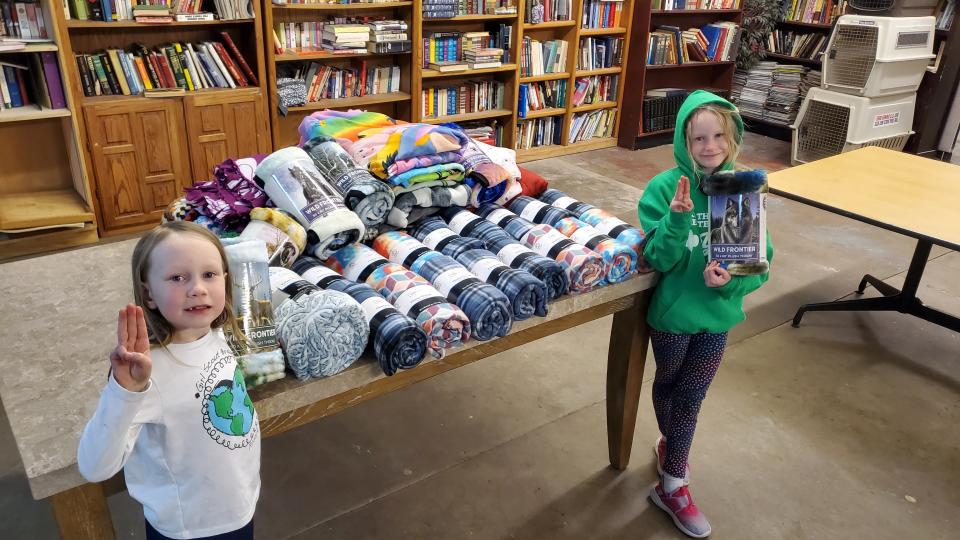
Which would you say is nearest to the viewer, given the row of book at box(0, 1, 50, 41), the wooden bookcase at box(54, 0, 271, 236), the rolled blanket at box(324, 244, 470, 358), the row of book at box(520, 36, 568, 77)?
the rolled blanket at box(324, 244, 470, 358)

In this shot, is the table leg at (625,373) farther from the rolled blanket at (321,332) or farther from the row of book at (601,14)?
the row of book at (601,14)

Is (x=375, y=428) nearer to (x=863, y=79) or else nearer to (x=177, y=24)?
(x=177, y=24)

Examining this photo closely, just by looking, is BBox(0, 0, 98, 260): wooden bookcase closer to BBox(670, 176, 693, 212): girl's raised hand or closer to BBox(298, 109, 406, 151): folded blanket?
BBox(298, 109, 406, 151): folded blanket

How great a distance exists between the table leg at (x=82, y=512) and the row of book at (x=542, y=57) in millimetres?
4725

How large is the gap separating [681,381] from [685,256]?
0.39 meters

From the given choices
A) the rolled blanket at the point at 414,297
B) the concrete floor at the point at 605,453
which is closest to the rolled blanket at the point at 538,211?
the rolled blanket at the point at 414,297

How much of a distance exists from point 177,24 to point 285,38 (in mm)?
742

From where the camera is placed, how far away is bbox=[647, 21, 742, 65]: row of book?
5.95m

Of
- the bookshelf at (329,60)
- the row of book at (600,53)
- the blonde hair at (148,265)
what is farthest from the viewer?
the row of book at (600,53)

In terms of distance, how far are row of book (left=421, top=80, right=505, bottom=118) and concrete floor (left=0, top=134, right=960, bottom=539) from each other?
8.24 feet

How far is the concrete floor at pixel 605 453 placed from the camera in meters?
2.13

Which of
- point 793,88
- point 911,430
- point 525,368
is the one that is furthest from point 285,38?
point 793,88

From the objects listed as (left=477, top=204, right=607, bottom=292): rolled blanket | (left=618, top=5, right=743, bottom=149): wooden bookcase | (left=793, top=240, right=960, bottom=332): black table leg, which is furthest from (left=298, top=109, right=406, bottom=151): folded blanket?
(left=618, top=5, right=743, bottom=149): wooden bookcase

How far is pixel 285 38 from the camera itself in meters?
4.44
